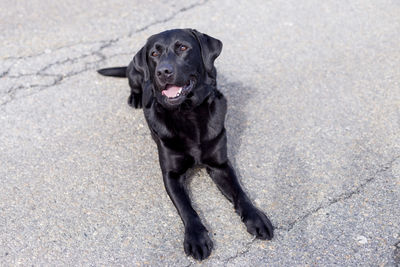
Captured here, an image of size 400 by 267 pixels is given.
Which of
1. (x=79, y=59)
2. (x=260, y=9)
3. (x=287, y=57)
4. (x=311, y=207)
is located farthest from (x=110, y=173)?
(x=260, y=9)

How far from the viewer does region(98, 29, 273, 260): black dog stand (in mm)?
3293

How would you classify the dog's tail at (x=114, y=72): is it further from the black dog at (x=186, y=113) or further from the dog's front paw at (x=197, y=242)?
the dog's front paw at (x=197, y=242)

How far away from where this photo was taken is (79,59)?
205 inches

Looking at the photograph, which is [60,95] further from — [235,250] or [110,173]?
[235,250]

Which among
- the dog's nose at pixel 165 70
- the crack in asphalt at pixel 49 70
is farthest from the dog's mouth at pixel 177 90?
the crack in asphalt at pixel 49 70

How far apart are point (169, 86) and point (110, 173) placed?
2.95 ft

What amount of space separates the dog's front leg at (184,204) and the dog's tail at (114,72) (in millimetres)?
1600

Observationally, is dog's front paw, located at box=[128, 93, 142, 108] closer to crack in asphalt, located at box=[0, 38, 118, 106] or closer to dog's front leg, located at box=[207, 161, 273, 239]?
crack in asphalt, located at box=[0, 38, 118, 106]

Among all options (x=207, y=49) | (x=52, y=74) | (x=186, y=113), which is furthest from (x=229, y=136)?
(x=52, y=74)

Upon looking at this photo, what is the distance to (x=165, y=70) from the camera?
3219 millimetres

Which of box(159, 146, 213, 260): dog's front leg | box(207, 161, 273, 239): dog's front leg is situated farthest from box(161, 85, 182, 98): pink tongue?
box(207, 161, 273, 239): dog's front leg

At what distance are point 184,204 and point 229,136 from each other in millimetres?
994

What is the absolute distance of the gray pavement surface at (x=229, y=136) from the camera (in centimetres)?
314

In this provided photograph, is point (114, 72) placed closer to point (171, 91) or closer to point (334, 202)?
point (171, 91)
